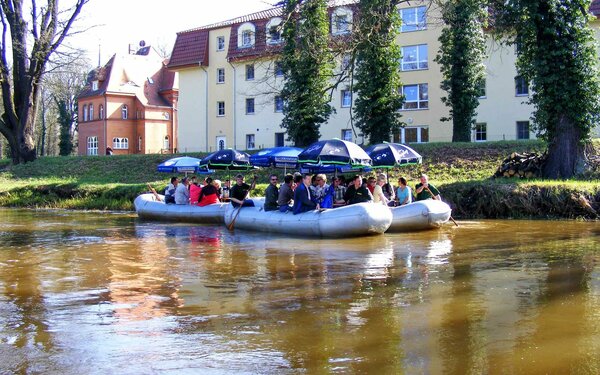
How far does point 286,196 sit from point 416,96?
92.5 feet

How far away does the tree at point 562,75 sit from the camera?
73.6 ft

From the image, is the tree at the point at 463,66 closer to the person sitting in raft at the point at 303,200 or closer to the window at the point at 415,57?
the window at the point at 415,57

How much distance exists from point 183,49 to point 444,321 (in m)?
50.0

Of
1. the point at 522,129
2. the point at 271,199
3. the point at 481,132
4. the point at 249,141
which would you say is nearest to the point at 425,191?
the point at 271,199

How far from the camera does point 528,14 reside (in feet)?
74.7

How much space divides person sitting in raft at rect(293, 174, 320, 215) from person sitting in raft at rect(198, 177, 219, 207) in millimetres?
5331

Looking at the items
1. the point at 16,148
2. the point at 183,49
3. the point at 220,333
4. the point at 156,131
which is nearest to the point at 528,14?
the point at 220,333

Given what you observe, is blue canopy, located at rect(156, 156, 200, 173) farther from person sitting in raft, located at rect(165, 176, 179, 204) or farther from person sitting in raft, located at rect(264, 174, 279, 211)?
person sitting in raft, located at rect(264, 174, 279, 211)

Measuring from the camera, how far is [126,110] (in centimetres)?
6994

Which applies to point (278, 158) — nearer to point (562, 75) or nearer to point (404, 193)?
point (404, 193)

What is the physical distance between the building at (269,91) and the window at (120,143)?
1599 centimetres

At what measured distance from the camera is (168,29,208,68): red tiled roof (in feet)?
175

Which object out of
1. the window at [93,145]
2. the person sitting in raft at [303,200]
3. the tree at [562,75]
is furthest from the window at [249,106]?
the person sitting in raft at [303,200]

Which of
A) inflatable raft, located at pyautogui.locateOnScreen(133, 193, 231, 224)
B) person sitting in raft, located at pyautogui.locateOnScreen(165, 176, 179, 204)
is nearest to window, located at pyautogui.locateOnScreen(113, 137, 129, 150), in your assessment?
inflatable raft, located at pyautogui.locateOnScreen(133, 193, 231, 224)
